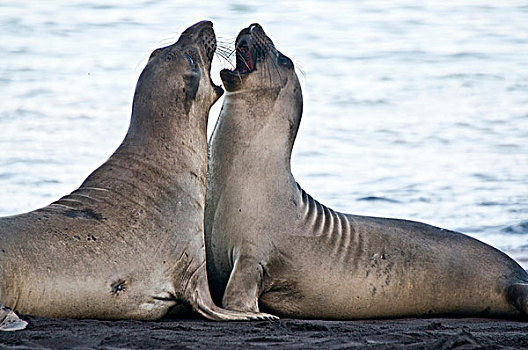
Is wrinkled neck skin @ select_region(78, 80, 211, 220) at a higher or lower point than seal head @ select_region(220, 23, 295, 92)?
lower

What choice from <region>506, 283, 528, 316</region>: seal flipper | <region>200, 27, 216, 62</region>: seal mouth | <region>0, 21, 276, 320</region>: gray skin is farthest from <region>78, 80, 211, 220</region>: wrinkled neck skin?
<region>506, 283, 528, 316</region>: seal flipper

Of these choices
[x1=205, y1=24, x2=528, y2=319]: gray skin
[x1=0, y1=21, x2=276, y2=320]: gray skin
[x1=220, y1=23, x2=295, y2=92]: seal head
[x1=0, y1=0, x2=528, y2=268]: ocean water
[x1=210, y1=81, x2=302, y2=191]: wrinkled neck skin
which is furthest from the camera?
[x1=0, y1=0, x2=528, y2=268]: ocean water

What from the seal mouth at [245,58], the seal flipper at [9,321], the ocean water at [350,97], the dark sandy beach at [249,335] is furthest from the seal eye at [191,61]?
the ocean water at [350,97]

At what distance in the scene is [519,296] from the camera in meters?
6.80

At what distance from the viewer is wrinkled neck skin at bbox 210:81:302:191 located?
688 centimetres

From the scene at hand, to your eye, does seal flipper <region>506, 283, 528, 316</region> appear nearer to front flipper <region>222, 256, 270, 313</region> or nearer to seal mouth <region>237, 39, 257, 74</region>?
front flipper <region>222, 256, 270, 313</region>

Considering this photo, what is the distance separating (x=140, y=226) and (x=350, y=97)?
11.0 meters

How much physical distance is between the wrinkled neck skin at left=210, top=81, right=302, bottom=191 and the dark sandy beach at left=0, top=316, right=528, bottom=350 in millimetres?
1227

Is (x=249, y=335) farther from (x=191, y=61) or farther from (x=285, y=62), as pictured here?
(x=285, y=62)

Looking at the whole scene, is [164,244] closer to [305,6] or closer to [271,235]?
[271,235]

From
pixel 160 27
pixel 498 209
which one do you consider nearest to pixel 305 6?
pixel 160 27

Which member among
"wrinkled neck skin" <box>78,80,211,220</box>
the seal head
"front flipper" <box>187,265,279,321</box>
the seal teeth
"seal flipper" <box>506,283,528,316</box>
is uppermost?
the seal teeth

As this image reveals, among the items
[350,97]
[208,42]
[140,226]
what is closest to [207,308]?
[140,226]

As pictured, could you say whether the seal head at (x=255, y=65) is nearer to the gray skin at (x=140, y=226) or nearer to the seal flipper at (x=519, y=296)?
the gray skin at (x=140, y=226)
